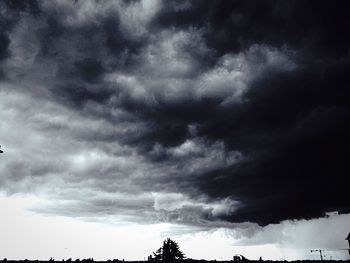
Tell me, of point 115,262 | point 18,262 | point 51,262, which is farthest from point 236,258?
point 18,262

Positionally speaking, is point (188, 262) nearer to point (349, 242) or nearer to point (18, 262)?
point (18, 262)

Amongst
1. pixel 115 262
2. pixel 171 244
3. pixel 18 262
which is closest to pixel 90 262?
pixel 115 262

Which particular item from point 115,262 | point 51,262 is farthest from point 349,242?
point 51,262

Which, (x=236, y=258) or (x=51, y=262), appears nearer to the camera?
(x=51, y=262)

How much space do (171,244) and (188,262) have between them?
41101 mm

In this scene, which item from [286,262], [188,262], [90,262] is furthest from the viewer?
[286,262]

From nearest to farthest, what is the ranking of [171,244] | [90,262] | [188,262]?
1. [90,262]
2. [188,262]
3. [171,244]

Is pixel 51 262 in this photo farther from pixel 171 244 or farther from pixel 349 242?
pixel 349 242

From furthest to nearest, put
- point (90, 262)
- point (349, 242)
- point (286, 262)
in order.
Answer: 1. point (349, 242)
2. point (286, 262)
3. point (90, 262)

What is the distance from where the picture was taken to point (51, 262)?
260 ft

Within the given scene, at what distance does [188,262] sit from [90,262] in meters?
25.4

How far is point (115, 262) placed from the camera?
89.4 metres

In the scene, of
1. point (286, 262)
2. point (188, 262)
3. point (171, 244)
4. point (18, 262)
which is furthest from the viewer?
point (171, 244)

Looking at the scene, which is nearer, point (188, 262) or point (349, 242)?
point (188, 262)
